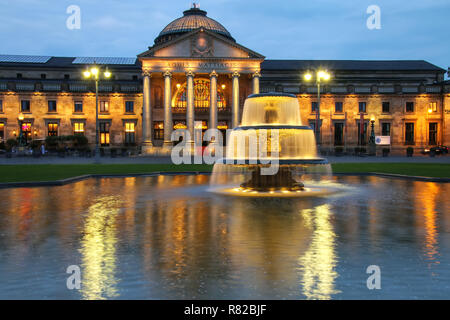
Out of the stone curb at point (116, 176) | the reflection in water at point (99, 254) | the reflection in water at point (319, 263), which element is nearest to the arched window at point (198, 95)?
the stone curb at point (116, 176)

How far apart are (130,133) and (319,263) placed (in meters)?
66.1

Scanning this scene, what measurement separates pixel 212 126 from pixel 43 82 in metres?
31.5

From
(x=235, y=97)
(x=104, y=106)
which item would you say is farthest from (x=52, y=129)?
(x=235, y=97)

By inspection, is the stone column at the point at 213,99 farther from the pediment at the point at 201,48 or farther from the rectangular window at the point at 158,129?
the rectangular window at the point at 158,129

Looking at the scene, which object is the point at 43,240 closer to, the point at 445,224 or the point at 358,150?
the point at 445,224

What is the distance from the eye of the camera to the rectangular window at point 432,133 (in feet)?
231

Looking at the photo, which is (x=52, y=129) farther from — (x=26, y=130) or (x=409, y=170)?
(x=409, y=170)

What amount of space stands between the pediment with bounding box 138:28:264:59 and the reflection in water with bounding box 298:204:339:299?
5335 centimetres

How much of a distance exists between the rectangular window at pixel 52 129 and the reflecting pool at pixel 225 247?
5904 centimetres

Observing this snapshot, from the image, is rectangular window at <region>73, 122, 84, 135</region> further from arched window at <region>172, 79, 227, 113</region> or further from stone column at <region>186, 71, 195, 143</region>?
stone column at <region>186, 71, 195, 143</region>

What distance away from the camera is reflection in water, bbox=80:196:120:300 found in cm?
533

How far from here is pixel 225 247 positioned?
7461mm

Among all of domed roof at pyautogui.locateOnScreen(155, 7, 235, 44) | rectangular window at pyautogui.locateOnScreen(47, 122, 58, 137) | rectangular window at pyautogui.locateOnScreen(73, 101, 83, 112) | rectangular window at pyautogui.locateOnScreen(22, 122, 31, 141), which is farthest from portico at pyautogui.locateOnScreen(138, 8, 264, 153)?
rectangular window at pyautogui.locateOnScreen(22, 122, 31, 141)
